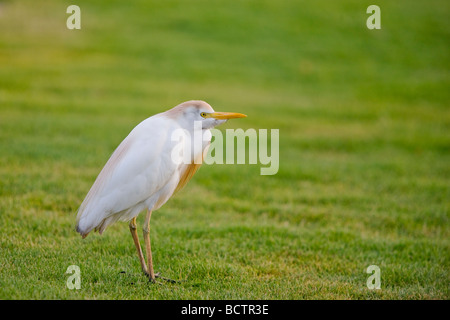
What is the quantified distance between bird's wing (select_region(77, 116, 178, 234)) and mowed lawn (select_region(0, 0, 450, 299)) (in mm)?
654

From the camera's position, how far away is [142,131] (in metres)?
4.38

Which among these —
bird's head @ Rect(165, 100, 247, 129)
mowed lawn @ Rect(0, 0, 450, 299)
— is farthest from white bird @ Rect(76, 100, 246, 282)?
mowed lawn @ Rect(0, 0, 450, 299)

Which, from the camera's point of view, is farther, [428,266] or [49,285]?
[428,266]

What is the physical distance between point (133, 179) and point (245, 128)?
6.56 metres

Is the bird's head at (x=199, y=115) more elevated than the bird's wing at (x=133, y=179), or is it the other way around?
the bird's head at (x=199, y=115)

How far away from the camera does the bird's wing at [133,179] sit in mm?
4215

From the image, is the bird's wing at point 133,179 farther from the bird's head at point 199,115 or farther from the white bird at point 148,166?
the bird's head at point 199,115

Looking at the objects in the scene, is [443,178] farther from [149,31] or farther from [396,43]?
[149,31]

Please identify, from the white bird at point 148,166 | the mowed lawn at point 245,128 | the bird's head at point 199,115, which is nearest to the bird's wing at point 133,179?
the white bird at point 148,166

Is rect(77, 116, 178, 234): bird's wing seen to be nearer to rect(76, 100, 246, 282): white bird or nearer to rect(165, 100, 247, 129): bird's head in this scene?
rect(76, 100, 246, 282): white bird

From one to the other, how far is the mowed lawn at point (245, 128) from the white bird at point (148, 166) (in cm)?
63

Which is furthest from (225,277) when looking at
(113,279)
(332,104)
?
(332,104)

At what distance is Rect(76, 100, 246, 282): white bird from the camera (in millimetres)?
4230

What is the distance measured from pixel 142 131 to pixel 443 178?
6.09 metres
